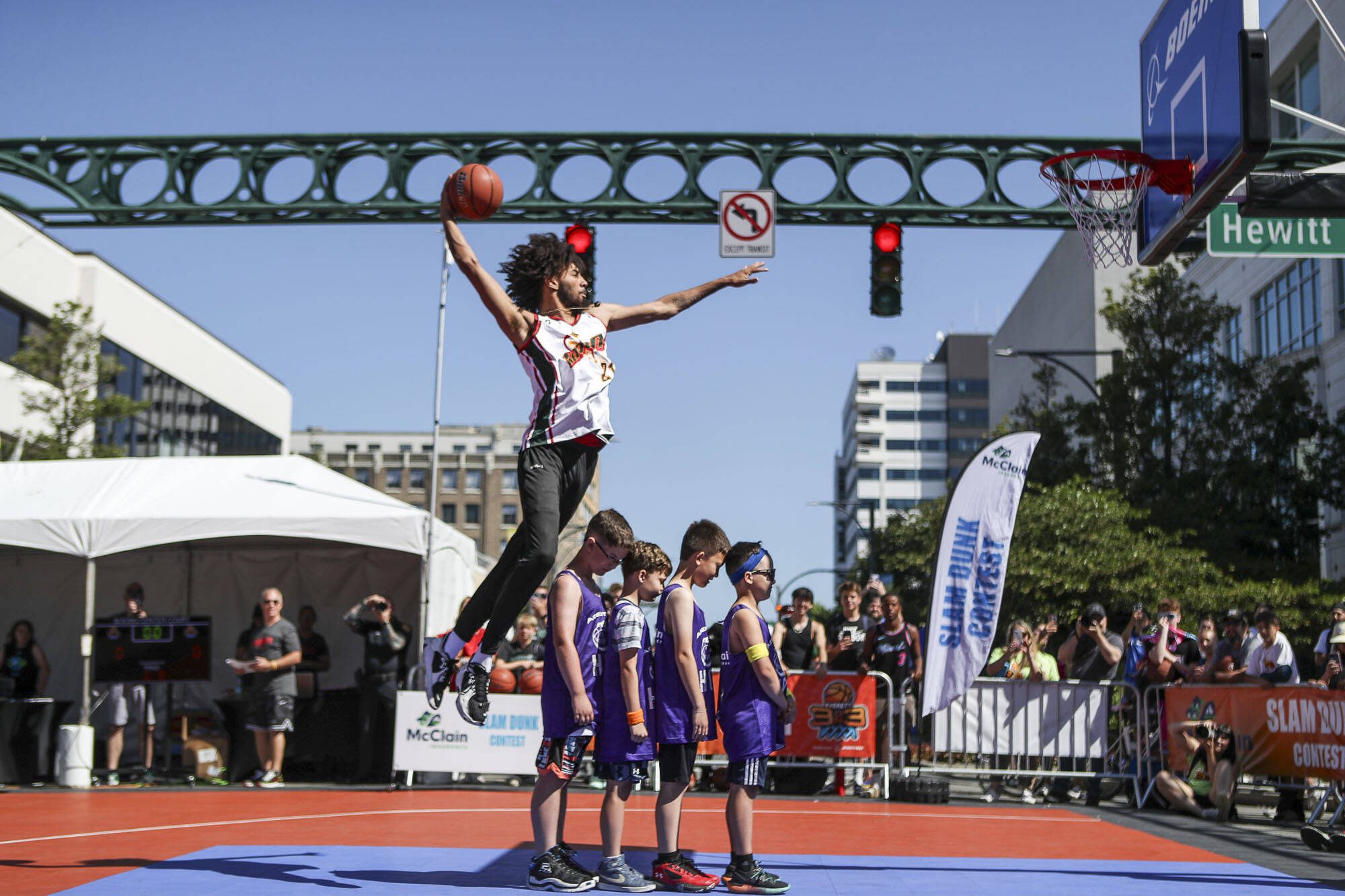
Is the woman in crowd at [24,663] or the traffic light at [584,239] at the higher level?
the traffic light at [584,239]

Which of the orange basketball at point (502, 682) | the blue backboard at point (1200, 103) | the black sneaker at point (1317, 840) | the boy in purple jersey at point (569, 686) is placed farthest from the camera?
the orange basketball at point (502, 682)

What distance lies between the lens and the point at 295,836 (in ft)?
28.1

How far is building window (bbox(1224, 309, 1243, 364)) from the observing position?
3697 centimetres

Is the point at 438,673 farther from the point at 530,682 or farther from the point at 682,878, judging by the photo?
the point at 530,682

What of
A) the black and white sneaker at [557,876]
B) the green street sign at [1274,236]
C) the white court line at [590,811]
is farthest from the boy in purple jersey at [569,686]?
the green street sign at [1274,236]

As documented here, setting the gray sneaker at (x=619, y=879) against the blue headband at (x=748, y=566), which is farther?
the blue headband at (x=748, y=566)

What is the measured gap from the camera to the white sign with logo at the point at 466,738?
43.4ft

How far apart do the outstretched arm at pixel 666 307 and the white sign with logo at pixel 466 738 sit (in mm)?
7025

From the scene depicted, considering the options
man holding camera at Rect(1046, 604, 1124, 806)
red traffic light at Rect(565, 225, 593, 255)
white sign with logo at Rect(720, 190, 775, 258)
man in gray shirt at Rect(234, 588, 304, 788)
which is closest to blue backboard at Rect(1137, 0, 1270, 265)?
white sign with logo at Rect(720, 190, 775, 258)

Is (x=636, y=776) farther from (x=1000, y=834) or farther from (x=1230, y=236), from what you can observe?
(x=1230, y=236)

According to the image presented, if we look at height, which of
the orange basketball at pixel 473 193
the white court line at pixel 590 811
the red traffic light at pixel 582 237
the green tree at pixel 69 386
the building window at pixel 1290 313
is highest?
the building window at pixel 1290 313

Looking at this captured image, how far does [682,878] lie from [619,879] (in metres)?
0.30

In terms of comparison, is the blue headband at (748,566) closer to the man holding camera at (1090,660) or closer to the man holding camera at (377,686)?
the man holding camera at (1090,660)

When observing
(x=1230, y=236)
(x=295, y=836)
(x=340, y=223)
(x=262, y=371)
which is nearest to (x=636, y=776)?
(x=295, y=836)
